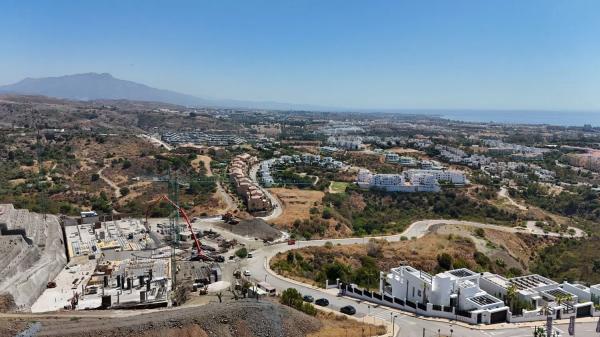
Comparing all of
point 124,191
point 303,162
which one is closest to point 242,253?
point 124,191

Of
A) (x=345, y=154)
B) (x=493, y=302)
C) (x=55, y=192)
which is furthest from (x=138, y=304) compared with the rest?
(x=345, y=154)

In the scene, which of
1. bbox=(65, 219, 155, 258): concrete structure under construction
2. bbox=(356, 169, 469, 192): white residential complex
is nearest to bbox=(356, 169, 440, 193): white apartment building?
bbox=(356, 169, 469, 192): white residential complex

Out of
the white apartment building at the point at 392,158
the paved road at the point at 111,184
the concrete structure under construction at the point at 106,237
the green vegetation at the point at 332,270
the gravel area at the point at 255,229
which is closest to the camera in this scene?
the green vegetation at the point at 332,270

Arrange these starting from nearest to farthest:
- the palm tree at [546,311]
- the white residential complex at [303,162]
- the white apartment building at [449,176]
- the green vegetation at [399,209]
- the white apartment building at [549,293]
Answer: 1. the palm tree at [546,311]
2. the white apartment building at [549,293]
3. the green vegetation at [399,209]
4. the white apartment building at [449,176]
5. the white residential complex at [303,162]

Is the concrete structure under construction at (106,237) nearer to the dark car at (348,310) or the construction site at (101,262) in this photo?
the construction site at (101,262)

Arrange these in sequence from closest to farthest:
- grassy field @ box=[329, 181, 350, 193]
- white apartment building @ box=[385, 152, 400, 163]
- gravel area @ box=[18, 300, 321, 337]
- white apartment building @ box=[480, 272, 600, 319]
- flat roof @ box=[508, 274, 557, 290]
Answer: gravel area @ box=[18, 300, 321, 337] → white apartment building @ box=[480, 272, 600, 319] → flat roof @ box=[508, 274, 557, 290] → grassy field @ box=[329, 181, 350, 193] → white apartment building @ box=[385, 152, 400, 163]

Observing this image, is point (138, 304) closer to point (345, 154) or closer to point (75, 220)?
point (75, 220)

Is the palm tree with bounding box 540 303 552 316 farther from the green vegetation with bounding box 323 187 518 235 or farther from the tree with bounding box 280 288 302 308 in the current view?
the green vegetation with bounding box 323 187 518 235

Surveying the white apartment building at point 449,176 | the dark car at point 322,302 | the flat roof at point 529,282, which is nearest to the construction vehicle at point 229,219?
the dark car at point 322,302
